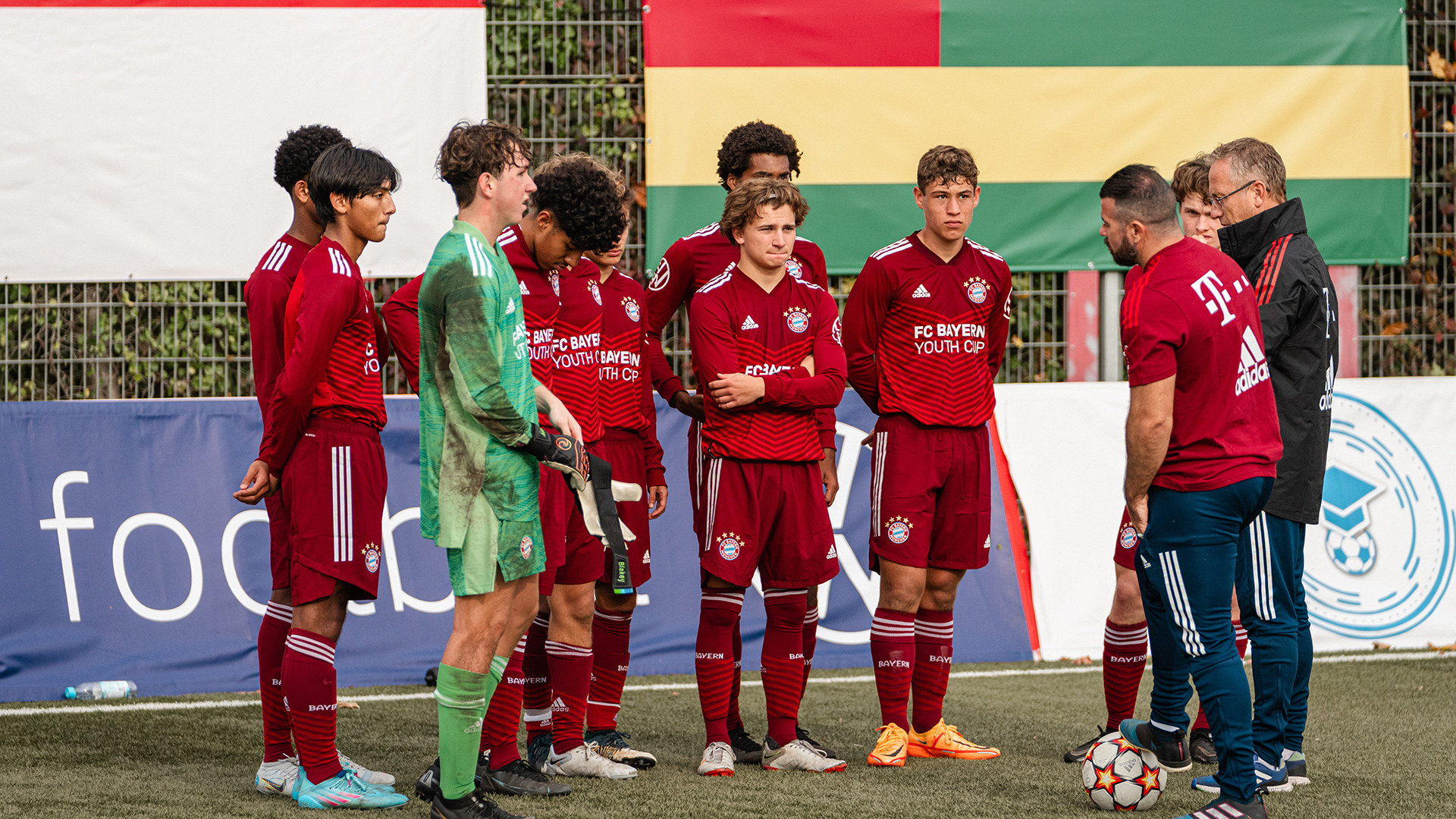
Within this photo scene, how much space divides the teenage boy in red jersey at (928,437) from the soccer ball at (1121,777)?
2.63ft

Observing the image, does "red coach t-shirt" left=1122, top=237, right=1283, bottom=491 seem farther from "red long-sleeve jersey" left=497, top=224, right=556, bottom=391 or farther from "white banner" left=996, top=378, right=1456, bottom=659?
"white banner" left=996, top=378, right=1456, bottom=659

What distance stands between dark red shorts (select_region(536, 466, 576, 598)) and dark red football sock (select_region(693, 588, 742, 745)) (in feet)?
2.34

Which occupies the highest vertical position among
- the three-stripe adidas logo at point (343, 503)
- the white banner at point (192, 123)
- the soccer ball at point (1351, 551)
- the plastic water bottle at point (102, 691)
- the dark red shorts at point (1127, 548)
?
the white banner at point (192, 123)

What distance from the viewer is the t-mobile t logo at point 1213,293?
397 centimetres

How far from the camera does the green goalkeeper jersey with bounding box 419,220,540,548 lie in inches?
146

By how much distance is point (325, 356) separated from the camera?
4309 mm

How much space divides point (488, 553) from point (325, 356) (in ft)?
3.25

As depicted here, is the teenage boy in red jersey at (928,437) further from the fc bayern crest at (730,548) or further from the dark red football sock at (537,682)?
the dark red football sock at (537,682)

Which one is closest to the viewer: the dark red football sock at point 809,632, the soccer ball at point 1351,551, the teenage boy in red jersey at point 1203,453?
the teenage boy in red jersey at point 1203,453

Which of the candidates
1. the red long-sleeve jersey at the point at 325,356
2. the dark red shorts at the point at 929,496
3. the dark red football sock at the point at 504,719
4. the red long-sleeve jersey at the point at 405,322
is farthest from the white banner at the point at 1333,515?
the red long-sleeve jersey at the point at 325,356

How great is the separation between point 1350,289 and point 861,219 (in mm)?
3105

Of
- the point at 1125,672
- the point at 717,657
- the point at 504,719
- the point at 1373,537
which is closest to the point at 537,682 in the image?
the point at 504,719

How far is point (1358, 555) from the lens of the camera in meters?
7.30

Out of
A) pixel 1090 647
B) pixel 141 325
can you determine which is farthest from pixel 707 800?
pixel 141 325
